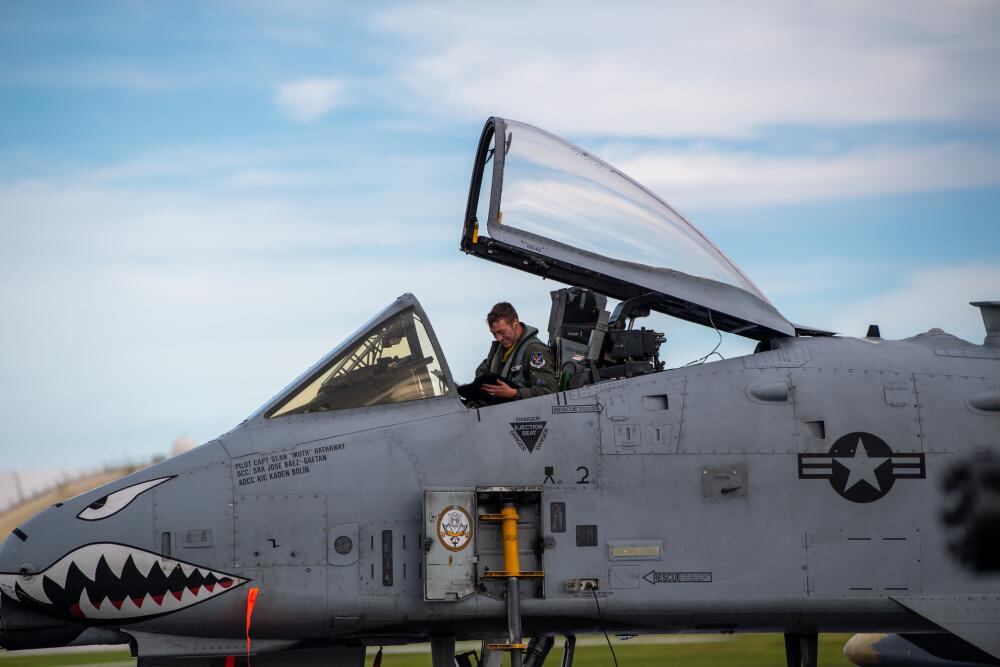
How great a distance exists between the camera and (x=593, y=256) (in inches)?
395

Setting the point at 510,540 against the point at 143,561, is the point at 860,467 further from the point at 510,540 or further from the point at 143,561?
the point at 143,561

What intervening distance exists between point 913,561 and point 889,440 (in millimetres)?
966

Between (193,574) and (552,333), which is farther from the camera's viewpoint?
(552,333)

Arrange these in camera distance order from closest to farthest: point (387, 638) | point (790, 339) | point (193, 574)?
1. point (193, 574)
2. point (387, 638)
3. point (790, 339)

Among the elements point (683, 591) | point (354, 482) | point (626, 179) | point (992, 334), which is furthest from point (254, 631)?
point (992, 334)

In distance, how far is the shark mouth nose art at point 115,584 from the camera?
27.5ft

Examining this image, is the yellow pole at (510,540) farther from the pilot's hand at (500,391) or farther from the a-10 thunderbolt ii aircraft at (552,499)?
the pilot's hand at (500,391)

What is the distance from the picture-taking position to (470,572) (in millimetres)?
8703

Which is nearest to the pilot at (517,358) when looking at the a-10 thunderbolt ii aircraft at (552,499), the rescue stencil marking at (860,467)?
the a-10 thunderbolt ii aircraft at (552,499)

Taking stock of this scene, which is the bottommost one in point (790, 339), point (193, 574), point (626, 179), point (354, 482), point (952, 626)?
point (952, 626)

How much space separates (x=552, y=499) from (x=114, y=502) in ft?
10.6

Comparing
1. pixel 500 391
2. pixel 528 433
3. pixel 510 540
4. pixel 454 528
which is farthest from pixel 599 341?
pixel 454 528

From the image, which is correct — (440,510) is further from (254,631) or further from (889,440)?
(889,440)

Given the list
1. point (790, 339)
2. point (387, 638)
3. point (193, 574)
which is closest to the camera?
point (193, 574)
